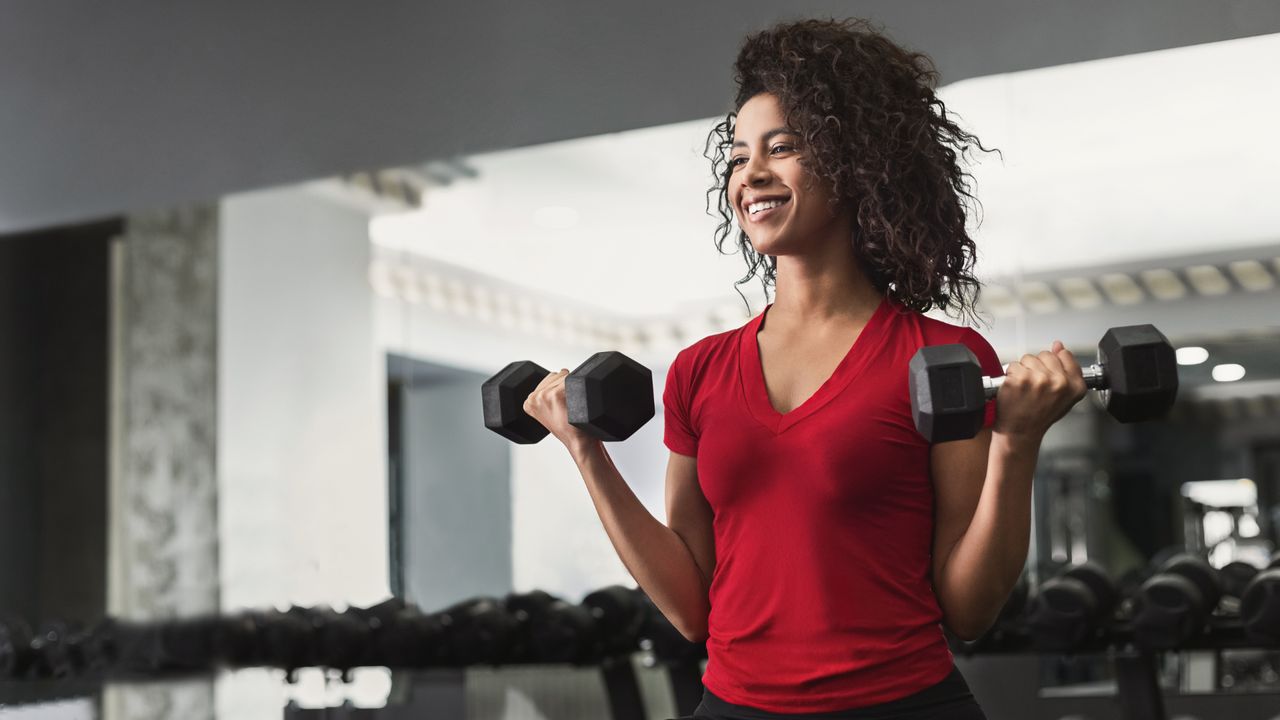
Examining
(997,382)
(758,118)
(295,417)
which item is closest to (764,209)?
(758,118)

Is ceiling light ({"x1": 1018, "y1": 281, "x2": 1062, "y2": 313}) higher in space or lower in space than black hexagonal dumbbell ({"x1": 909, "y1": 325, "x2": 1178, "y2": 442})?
higher

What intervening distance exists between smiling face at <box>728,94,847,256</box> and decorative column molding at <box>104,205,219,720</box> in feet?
8.99

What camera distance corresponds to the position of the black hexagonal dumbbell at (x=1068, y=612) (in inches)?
108

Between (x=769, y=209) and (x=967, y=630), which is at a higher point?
(x=769, y=209)

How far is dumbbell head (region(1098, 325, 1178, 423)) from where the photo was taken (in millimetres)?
1254

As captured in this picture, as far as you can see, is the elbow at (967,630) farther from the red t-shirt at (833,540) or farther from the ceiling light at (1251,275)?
the ceiling light at (1251,275)

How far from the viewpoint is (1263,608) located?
8.22 feet

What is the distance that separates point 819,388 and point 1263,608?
1.59 metres

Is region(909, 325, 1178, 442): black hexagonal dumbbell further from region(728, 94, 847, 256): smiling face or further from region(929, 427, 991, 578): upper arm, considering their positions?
region(728, 94, 847, 256): smiling face

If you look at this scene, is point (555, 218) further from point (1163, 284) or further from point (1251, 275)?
point (1251, 275)

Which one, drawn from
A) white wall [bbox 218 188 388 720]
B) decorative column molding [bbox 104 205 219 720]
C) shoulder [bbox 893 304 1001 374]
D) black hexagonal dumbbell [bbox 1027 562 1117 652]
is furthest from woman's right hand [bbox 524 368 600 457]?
decorative column molding [bbox 104 205 219 720]

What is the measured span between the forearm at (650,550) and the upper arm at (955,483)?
291mm

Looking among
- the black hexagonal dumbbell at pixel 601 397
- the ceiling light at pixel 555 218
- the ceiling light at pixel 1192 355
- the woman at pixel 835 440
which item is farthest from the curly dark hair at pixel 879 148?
the ceiling light at pixel 555 218

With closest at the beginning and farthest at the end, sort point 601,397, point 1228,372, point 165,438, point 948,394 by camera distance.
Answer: point 948,394, point 601,397, point 1228,372, point 165,438
